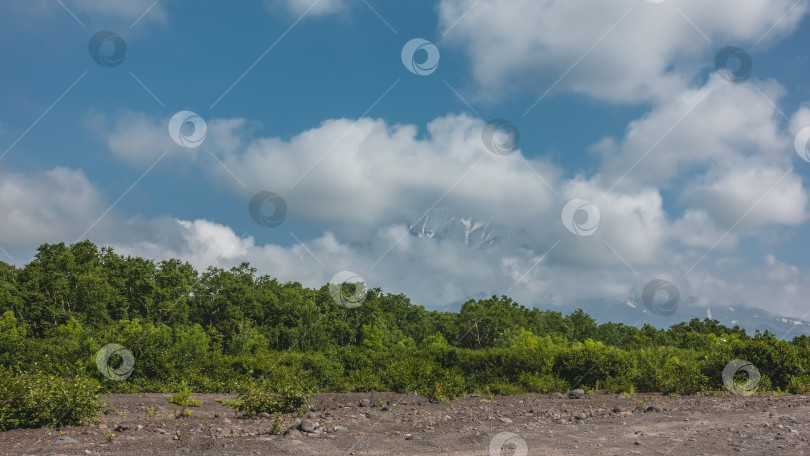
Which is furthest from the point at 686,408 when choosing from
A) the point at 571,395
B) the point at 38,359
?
the point at 38,359

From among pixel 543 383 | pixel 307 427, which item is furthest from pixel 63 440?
pixel 543 383

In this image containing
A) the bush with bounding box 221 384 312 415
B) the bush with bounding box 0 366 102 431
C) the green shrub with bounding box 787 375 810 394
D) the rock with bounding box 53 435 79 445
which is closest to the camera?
the rock with bounding box 53 435 79 445

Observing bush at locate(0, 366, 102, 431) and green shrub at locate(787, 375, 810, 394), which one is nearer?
bush at locate(0, 366, 102, 431)

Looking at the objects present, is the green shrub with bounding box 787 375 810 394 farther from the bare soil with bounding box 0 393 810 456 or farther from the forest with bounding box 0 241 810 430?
the bare soil with bounding box 0 393 810 456

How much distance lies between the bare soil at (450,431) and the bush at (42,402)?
0.35 meters

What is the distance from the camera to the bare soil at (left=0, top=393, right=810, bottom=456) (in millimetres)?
8797

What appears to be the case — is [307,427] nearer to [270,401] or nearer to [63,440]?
[270,401]

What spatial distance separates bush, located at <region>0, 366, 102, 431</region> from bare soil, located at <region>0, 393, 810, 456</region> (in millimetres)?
347

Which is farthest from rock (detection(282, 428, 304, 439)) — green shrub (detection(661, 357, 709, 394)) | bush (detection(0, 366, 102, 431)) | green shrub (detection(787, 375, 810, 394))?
green shrub (detection(787, 375, 810, 394))

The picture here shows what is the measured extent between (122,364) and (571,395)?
1593 centimetres

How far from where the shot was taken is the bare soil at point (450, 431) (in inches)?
346

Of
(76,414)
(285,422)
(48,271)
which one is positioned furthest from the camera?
(48,271)

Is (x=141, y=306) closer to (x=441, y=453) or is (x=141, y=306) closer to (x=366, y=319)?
(x=366, y=319)

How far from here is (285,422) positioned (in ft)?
38.5
